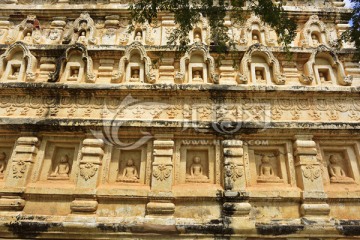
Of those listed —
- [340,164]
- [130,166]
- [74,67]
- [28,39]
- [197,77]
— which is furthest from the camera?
[28,39]

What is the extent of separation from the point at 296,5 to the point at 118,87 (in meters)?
5.55

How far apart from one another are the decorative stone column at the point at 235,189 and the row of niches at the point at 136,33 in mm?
2889

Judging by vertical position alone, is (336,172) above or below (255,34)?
below

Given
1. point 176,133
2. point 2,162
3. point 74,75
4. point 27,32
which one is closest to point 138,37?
point 74,75

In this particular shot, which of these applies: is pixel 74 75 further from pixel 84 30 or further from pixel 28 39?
pixel 28 39

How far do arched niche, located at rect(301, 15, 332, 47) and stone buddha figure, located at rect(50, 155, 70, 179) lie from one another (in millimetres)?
6507

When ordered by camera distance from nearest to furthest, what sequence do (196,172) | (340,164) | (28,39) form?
1. (196,172)
2. (340,164)
3. (28,39)

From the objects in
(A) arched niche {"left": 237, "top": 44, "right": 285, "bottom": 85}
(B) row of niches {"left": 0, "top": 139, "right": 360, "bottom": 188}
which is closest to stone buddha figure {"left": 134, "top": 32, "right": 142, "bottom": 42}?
(A) arched niche {"left": 237, "top": 44, "right": 285, "bottom": 85}

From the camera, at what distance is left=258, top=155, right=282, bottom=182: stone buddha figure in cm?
577

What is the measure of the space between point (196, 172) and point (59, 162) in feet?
10.1

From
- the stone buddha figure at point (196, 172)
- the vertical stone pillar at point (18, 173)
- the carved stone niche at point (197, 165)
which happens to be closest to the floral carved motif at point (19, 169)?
the vertical stone pillar at point (18, 173)

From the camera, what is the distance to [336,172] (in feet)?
19.2

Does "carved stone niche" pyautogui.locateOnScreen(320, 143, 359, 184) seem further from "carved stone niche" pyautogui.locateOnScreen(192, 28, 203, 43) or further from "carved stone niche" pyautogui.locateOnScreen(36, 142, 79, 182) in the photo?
"carved stone niche" pyautogui.locateOnScreen(36, 142, 79, 182)

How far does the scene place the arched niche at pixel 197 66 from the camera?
253 inches
